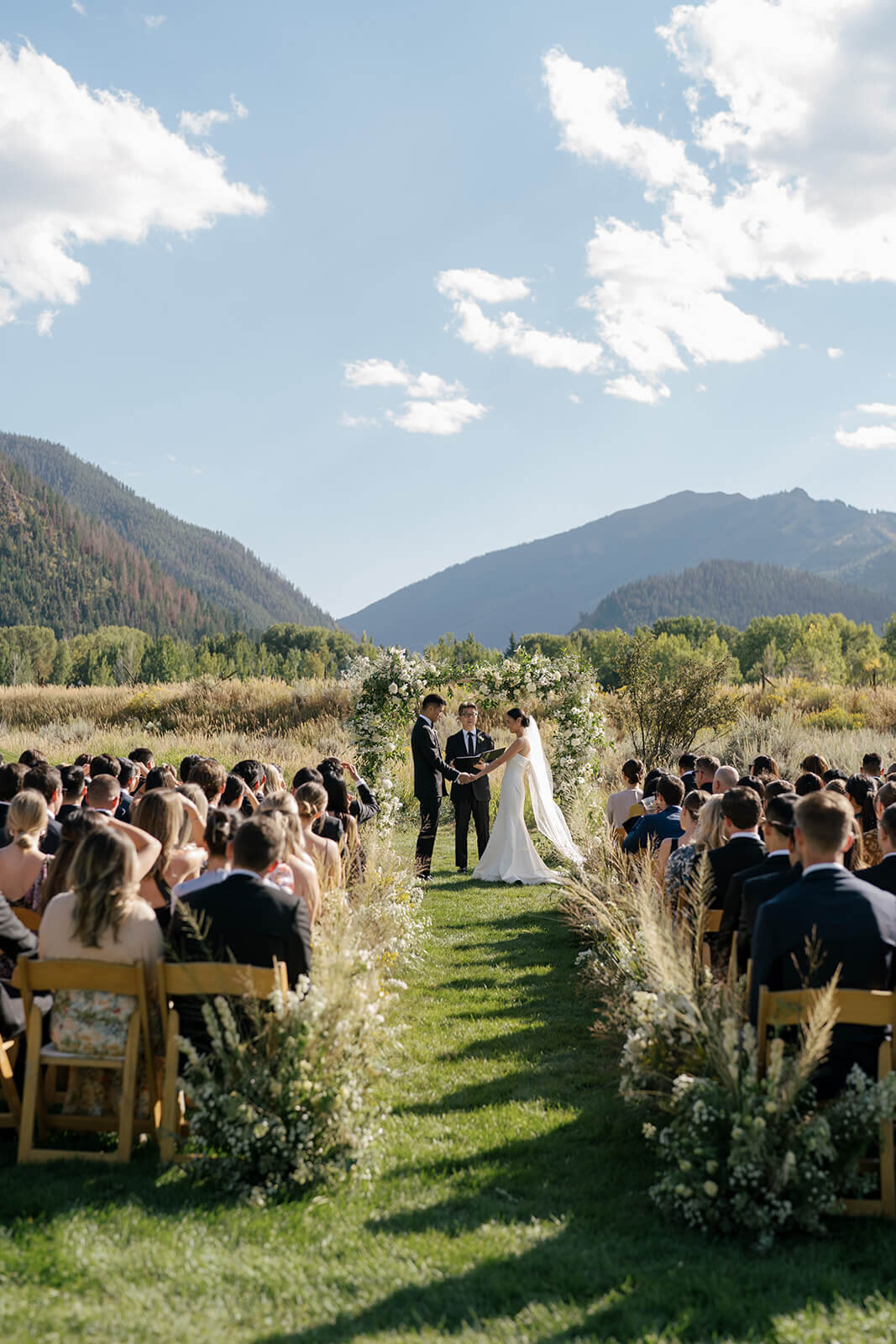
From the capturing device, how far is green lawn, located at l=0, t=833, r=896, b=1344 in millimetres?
3143

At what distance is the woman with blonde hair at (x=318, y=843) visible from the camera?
266 inches

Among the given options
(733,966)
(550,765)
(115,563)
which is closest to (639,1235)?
(733,966)

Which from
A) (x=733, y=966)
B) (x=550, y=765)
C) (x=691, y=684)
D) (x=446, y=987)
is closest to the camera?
(x=733, y=966)

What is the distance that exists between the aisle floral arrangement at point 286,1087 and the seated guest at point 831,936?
183 cm

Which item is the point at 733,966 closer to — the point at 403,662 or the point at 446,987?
the point at 446,987

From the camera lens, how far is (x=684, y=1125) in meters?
4.01

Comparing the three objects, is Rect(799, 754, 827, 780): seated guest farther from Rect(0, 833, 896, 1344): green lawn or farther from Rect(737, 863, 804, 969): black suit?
Rect(0, 833, 896, 1344): green lawn

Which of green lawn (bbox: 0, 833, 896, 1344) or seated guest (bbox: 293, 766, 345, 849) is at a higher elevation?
seated guest (bbox: 293, 766, 345, 849)

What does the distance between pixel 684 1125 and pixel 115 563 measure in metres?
201

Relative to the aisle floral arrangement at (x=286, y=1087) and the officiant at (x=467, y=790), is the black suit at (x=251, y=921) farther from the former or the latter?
the officiant at (x=467, y=790)

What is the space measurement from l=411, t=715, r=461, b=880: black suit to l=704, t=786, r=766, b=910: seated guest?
6783mm

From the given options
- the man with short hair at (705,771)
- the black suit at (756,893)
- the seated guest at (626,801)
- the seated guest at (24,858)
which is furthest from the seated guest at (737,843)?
the seated guest at (24,858)

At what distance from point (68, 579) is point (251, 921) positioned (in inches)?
7398

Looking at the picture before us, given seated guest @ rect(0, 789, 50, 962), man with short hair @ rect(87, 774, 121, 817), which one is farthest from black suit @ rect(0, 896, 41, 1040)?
man with short hair @ rect(87, 774, 121, 817)
